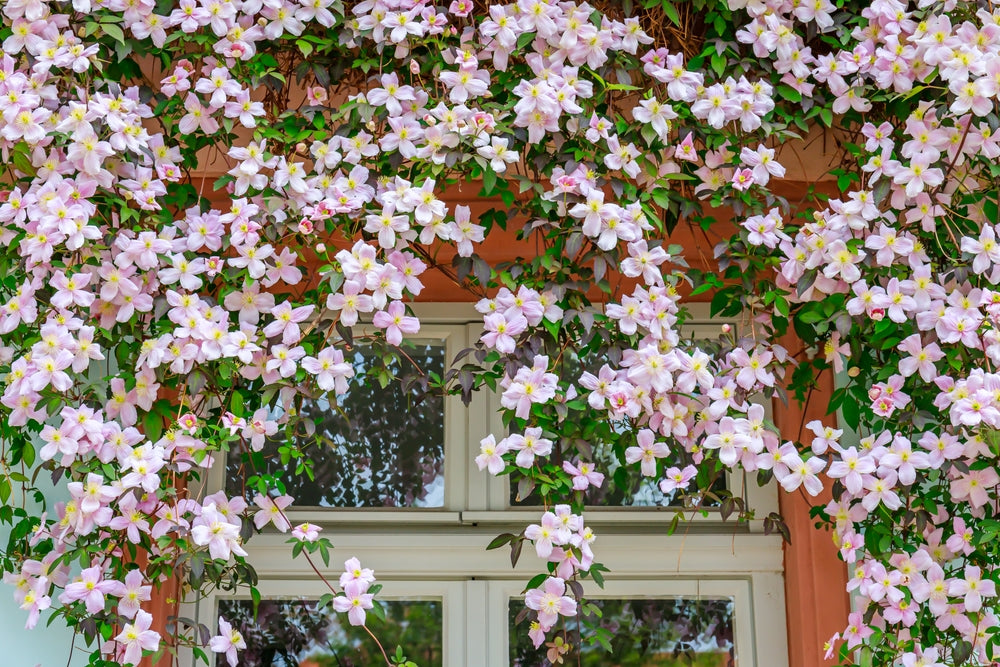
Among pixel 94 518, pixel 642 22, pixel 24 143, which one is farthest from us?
pixel 642 22

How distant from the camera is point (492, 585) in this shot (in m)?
2.30

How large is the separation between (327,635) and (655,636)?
2.15 feet

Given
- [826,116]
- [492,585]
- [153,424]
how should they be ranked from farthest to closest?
[492,585] < [826,116] < [153,424]

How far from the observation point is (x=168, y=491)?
6.16 feet

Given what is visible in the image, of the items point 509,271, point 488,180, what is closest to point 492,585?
point 509,271

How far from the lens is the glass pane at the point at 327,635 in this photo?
2.30 m

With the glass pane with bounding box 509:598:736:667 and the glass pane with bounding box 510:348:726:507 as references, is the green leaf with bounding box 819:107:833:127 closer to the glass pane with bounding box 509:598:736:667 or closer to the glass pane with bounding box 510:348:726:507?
the glass pane with bounding box 510:348:726:507

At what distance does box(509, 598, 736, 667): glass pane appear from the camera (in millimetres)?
2301

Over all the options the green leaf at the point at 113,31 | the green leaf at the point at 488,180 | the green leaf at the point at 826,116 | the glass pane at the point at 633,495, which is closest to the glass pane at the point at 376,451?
the glass pane at the point at 633,495

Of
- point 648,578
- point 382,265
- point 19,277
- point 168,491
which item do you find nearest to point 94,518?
point 168,491

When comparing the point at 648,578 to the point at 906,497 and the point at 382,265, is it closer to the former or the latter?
the point at 906,497

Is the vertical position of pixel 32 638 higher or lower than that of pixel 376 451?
lower

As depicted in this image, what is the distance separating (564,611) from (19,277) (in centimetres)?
110

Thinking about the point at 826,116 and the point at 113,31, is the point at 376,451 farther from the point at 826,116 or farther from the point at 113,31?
the point at 826,116
